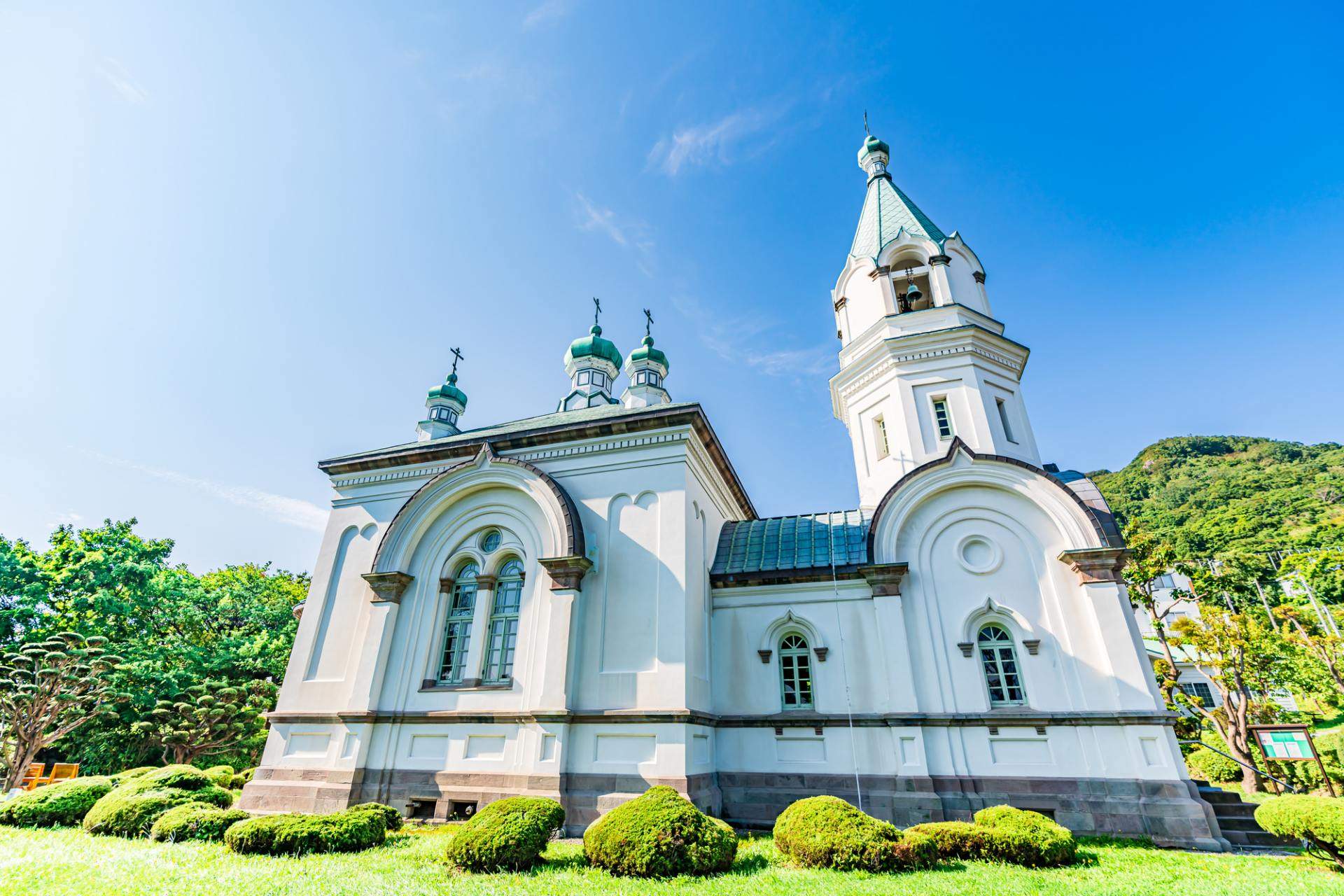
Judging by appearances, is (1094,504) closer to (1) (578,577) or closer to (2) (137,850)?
(1) (578,577)

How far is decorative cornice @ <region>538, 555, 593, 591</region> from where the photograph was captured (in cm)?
1300

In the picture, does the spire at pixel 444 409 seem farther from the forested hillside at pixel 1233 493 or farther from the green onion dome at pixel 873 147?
the forested hillside at pixel 1233 493

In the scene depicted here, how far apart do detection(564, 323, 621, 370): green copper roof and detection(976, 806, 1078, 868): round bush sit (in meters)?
18.5

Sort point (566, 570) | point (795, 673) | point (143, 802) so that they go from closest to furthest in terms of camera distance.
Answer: point (143, 802) → point (566, 570) → point (795, 673)

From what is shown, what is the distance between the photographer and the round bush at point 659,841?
26.3ft

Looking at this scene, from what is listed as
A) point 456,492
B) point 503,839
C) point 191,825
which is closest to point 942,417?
point 456,492

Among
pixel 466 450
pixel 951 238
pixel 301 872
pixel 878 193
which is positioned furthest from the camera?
pixel 878 193

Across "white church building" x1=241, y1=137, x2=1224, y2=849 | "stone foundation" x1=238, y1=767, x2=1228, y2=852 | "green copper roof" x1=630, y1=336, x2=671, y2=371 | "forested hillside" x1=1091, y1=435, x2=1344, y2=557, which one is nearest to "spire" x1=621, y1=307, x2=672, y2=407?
"green copper roof" x1=630, y1=336, x2=671, y2=371

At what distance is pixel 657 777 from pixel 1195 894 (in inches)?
297

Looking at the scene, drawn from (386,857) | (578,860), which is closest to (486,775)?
(386,857)

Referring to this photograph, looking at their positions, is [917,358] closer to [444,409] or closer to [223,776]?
[444,409]

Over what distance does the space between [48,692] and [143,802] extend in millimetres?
13421

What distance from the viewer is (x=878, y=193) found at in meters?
21.2

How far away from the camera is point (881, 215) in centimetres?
2009
